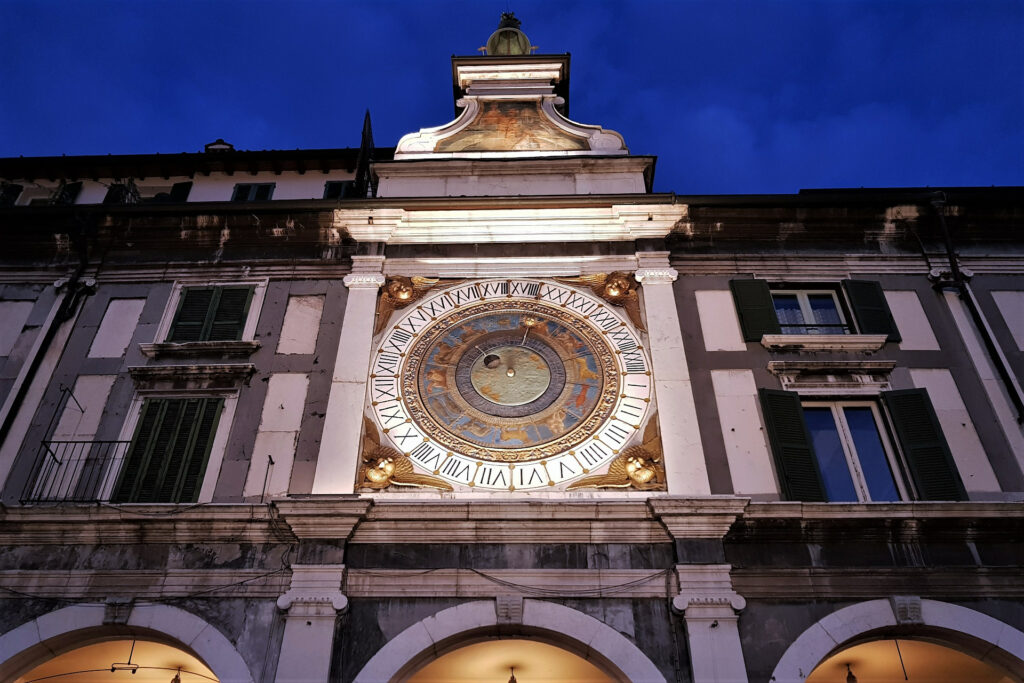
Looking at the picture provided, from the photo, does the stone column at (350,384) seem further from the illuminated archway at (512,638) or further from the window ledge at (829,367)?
the window ledge at (829,367)

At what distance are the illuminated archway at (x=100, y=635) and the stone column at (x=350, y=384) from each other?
2.44m

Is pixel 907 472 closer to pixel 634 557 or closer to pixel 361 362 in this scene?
pixel 634 557

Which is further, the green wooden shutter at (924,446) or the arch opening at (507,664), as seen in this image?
the green wooden shutter at (924,446)

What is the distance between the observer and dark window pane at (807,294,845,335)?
15828 millimetres

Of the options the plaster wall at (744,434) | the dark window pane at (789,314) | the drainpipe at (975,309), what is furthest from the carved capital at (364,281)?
the drainpipe at (975,309)

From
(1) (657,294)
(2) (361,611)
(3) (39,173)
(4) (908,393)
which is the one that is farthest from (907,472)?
(3) (39,173)

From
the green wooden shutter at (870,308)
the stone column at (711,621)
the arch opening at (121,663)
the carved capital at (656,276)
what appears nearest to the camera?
the stone column at (711,621)

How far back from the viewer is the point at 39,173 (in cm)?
2306

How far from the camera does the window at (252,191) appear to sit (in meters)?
22.5

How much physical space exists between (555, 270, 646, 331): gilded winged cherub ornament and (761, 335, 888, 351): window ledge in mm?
2196

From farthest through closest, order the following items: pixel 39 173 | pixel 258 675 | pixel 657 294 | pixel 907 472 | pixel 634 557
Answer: pixel 39 173, pixel 657 294, pixel 907 472, pixel 634 557, pixel 258 675

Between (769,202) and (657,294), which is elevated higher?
(769,202)

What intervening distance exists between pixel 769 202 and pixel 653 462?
5.97 m

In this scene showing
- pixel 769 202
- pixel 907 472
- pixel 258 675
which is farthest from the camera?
pixel 769 202
